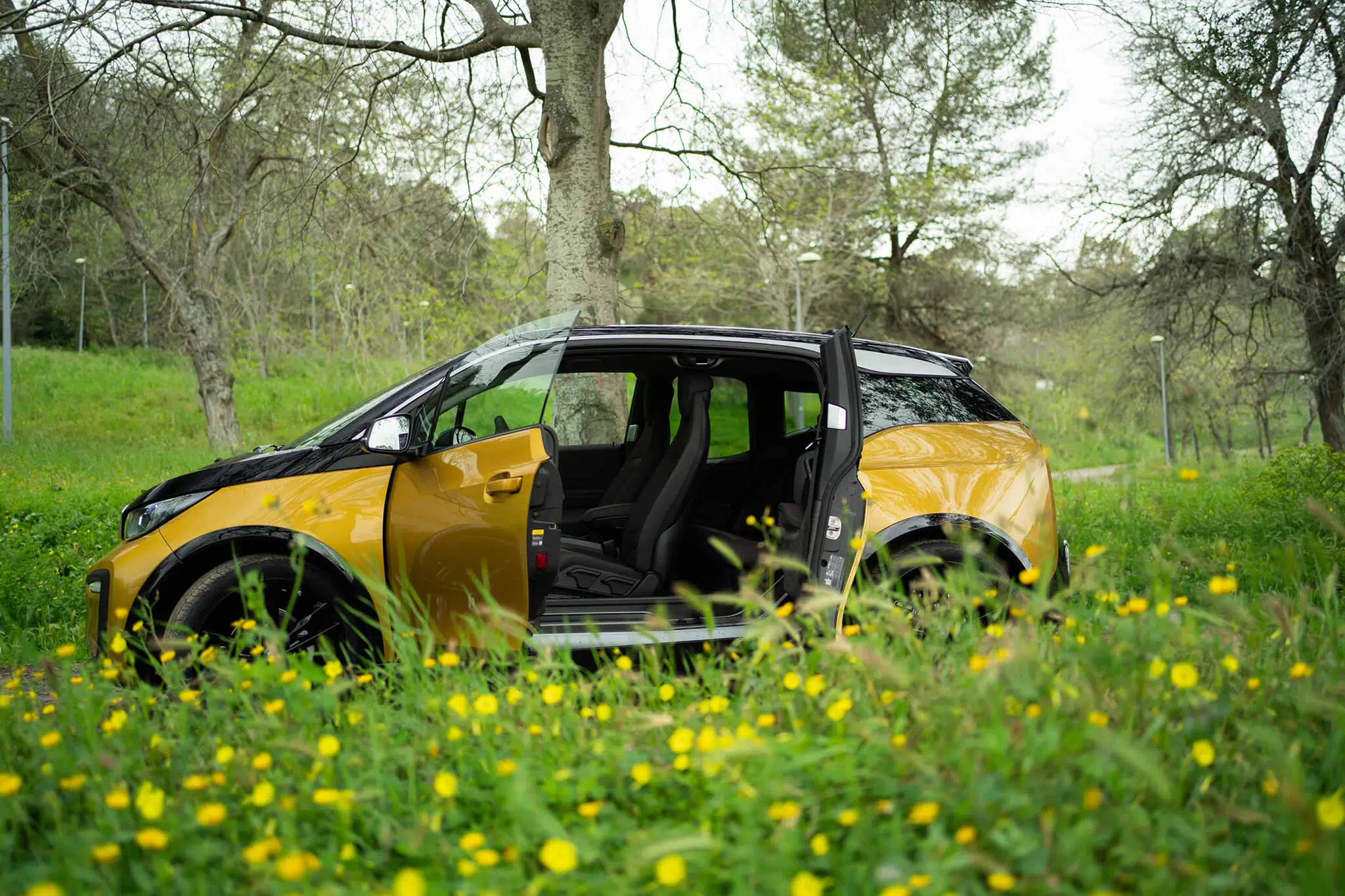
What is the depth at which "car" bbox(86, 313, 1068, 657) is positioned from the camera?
3783 millimetres

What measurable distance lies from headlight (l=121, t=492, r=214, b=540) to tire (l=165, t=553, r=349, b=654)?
0.28m

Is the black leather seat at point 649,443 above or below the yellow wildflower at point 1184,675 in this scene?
above

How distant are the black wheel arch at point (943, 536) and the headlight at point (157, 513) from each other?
275 cm

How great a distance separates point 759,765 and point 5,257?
16095mm

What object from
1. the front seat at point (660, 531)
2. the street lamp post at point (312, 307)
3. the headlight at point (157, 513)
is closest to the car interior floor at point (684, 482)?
the front seat at point (660, 531)

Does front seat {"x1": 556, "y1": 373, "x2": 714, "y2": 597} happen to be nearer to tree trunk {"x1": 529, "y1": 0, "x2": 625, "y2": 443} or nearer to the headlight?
the headlight

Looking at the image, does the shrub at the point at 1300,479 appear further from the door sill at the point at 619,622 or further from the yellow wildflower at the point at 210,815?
the yellow wildflower at the point at 210,815

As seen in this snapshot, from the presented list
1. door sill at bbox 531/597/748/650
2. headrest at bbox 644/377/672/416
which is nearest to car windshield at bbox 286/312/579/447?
door sill at bbox 531/597/748/650

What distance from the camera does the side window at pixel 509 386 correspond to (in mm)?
4043

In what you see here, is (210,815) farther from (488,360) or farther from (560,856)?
(488,360)

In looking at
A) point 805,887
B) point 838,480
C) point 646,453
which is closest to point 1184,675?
point 805,887

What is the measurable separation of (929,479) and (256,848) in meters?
3.23

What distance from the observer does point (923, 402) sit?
4.55m

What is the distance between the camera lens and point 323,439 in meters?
4.07
